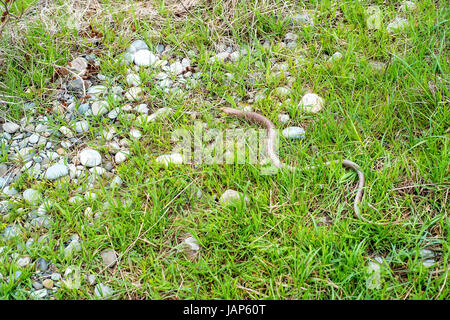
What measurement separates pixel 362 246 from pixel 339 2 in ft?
8.22

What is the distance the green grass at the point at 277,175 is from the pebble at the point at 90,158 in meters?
0.08

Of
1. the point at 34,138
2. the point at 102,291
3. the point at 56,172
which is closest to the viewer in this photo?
the point at 102,291

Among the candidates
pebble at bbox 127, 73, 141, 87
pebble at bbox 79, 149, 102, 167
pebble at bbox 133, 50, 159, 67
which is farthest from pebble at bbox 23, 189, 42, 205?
pebble at bbox 133, 50, 159, 67

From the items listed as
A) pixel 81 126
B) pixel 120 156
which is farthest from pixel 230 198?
pixel 81 126

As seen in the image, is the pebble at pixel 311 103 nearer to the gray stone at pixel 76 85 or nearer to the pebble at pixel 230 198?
the pebble at pixel 230 198

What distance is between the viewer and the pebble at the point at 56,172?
3.13 metres

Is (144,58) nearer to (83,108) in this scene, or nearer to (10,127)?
(83,108)

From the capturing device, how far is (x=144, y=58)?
388 centimetres

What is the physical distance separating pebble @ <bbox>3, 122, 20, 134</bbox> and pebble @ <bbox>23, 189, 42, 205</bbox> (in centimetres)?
74

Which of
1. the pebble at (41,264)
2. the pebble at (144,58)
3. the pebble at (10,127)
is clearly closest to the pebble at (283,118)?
the pebble at (144,58)

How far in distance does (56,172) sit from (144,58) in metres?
1.35

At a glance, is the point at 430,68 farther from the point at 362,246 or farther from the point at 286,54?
the point at 362,246

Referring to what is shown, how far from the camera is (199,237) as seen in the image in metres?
2.72
